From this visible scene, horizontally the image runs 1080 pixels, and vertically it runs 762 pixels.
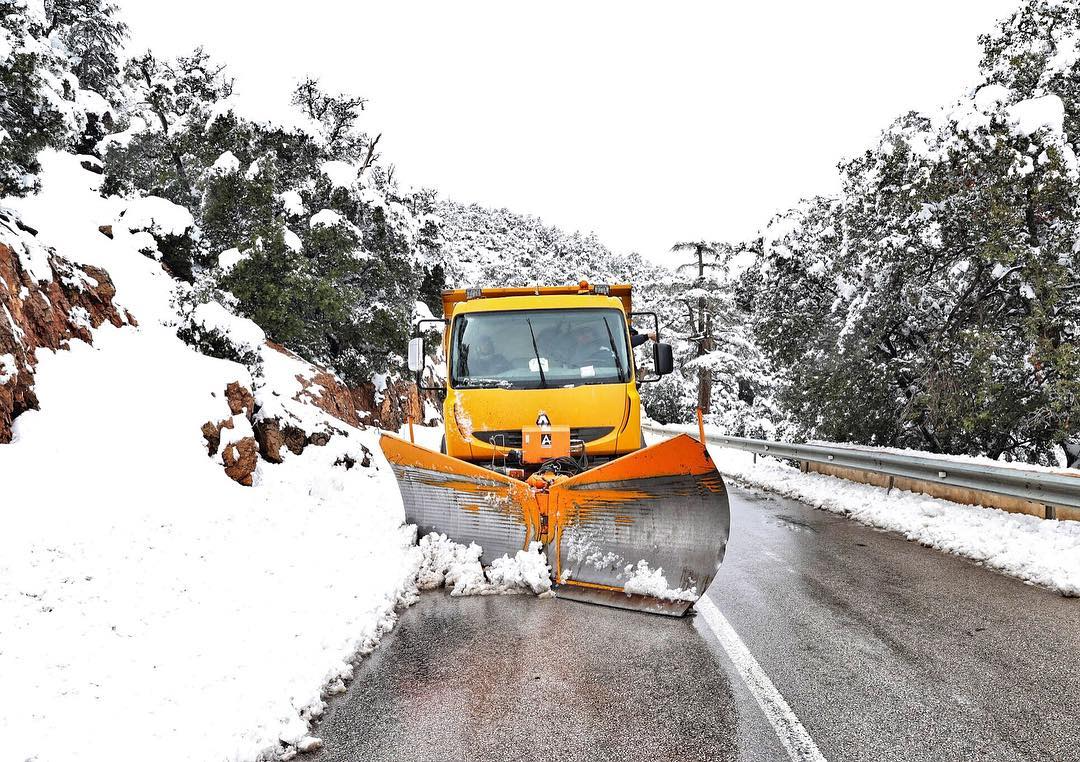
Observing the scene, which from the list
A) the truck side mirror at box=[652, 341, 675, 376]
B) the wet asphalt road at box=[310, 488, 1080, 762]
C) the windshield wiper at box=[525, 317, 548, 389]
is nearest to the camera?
the wet asphalt road at box=[310, 488, 1080, 762]

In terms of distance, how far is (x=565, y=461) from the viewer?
22.6ft

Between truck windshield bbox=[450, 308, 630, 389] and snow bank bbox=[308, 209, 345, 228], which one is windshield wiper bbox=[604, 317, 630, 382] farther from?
snow bank bbox=[308, 209, 345, 228]

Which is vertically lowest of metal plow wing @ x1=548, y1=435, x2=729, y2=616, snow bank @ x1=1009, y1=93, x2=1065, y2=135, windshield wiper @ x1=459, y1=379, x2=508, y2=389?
metal plow wing @ x1=548, y1=435, x2=729, y2=616

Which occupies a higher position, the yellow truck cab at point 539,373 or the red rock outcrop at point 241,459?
the yellow truck cab at point 539,373

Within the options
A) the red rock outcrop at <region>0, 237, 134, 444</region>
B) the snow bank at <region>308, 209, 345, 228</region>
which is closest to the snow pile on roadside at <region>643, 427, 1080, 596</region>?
the red rock outcrop at <region>0, 237, 134, 444</region>

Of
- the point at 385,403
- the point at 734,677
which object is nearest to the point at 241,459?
the point at 734,677

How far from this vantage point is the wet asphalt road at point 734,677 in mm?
3445

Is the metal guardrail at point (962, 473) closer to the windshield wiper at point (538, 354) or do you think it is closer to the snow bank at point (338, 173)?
the windshield wiper at point (538, 354)

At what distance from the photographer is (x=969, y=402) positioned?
12.0 metres

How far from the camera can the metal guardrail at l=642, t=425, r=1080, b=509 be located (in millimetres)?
6922

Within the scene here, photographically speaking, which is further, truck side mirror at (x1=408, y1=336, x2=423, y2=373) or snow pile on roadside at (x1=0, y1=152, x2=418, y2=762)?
truck side mirror at (x1=408, y1=336, x2=423, y2=373)

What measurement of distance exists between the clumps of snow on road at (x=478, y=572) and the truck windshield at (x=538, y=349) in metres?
1.90

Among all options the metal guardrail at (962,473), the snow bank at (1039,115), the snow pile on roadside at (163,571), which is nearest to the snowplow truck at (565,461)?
the snow pile on roadside at (163,571)

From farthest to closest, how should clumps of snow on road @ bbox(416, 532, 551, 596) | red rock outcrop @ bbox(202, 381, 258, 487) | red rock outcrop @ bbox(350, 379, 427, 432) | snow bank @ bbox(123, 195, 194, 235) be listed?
1. red rock outcrop @ bbox(350, 379, 427, 432)
2. snow bank @ bbox(123, 195, 194, 235)
3. red rock outcrop @ bbox(202, 381, 258, 487)
4. clumps of snow on road @ bbox(416, 532, 551, 596)
